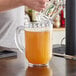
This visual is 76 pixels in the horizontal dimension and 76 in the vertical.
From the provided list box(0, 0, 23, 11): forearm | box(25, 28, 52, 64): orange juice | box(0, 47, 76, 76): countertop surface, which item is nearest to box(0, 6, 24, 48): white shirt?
box(0, 0, 23, 11): forearm

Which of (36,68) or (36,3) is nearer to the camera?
(36,68)

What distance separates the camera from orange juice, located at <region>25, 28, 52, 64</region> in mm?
785

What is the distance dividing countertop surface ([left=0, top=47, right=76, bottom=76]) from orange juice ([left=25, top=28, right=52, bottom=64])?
1.1 inches

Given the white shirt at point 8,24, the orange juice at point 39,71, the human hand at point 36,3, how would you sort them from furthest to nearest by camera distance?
1. the white shirt at point 8,24
2. the human hand at point 36,3
3. the orange juice at point 39,71

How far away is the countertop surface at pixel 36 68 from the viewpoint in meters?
0.72

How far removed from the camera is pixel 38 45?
79 cm

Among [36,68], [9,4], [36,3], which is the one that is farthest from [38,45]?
[9,4]

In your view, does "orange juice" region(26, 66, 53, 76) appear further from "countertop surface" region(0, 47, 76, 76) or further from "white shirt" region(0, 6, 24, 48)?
"white shirt" region(0, 6, 24, 48)

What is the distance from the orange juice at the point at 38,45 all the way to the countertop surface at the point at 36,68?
0.03 metres

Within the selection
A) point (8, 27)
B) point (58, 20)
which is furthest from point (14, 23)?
point (58, 20)

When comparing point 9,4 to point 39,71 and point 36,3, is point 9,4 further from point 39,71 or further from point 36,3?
point 39,71

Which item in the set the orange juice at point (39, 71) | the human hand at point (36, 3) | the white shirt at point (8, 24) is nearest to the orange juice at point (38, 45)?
the orange juice at point (39, 71)

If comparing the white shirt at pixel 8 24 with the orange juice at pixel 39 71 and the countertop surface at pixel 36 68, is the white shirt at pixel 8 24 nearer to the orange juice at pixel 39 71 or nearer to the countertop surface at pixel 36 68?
the countertop surface at pixel 36 68

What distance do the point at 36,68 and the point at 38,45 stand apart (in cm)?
7
